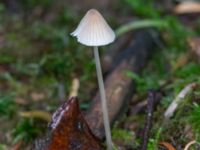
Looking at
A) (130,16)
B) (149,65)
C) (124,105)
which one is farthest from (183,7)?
(124,105)

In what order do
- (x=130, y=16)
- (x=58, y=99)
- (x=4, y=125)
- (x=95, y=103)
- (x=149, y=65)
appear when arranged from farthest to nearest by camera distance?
(x=130, y=16)
(x=149, y=65)
(x=58, y=99)
(x=4, y=125)
(x=95, y=103)

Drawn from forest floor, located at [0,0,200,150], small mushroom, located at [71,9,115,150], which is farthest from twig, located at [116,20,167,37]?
small mushroom, located at [71,9,115,150]

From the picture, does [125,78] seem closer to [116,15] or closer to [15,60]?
[15,60]

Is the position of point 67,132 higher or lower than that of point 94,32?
lower

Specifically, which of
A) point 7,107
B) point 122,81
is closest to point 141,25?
point 122,81

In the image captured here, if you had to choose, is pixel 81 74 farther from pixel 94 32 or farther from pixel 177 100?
pixel 94 32

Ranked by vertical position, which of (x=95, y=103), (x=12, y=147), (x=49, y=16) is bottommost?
(x=12, y=147)


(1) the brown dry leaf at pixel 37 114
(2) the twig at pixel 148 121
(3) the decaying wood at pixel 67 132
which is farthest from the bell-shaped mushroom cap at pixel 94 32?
(1) the brown dry leaf at pixel 37 114

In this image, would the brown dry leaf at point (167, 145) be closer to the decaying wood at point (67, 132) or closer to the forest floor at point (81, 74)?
the forest floor at point (81, 74)
